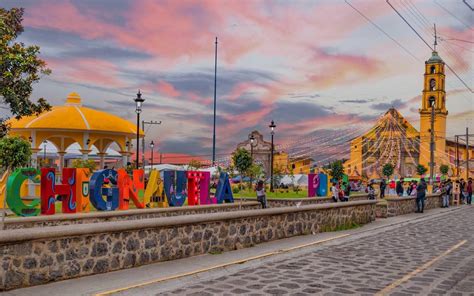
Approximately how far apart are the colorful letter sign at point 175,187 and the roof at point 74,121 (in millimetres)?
10760

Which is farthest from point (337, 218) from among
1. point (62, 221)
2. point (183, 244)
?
point (62, 221)

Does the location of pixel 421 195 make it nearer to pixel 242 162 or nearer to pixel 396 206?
pixel 396 206

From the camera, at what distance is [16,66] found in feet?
72.2

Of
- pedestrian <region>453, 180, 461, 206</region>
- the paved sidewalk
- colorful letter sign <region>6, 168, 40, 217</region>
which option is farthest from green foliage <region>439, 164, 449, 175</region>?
colorful letter sign <region>6, 168, 40, 217</region>

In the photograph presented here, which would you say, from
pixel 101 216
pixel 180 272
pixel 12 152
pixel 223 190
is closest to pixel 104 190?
pixel 101 216

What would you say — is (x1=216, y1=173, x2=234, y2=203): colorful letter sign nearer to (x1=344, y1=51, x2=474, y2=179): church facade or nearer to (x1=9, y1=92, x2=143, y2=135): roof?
(x1=9, y1=92, x2=143, y2=135): roof

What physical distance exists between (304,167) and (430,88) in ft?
95.2

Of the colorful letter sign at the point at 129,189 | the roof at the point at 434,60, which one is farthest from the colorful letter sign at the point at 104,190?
the roof at the point at 434,60

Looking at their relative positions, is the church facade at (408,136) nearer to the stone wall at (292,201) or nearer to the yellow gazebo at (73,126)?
the stone wall at (292,201)

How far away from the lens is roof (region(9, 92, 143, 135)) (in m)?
28.8

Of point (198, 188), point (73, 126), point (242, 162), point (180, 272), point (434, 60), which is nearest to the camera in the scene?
point (180, 272)

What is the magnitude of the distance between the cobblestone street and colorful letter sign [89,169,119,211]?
312 inches

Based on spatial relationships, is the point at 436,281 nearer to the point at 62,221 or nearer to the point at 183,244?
the point at 183,244

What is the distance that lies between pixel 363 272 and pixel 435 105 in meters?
94.6
